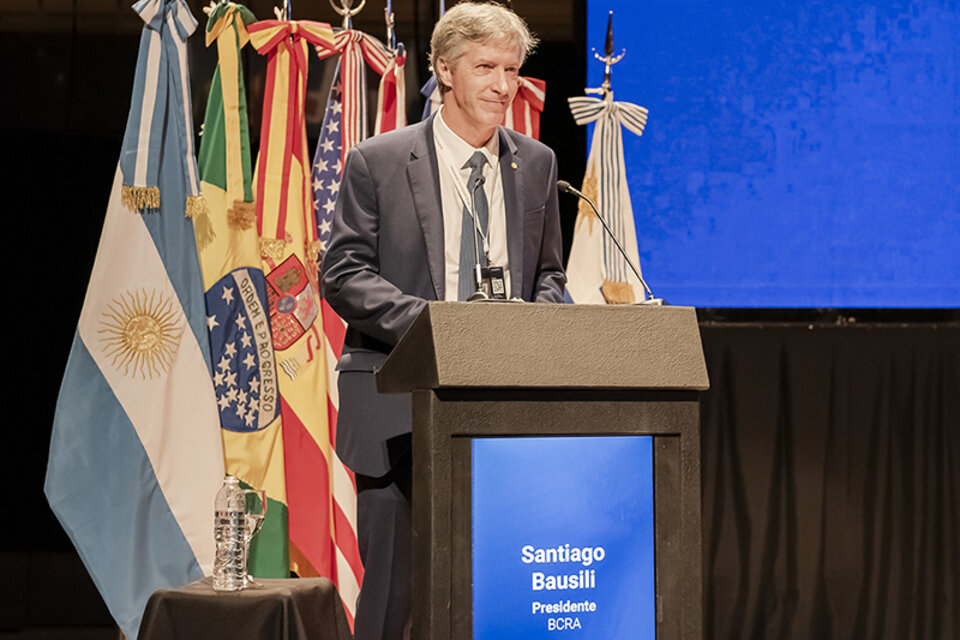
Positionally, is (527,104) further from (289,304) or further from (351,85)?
(289,304)

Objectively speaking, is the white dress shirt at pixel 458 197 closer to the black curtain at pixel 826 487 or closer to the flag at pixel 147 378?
the flag at pixel 147 378

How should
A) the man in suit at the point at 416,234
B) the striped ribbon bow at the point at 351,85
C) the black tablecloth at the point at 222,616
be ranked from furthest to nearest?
the striped ribbon bow at the point at 351,85, the black tablecloth at the point at 222,616, the man in suit at the point at 416,234

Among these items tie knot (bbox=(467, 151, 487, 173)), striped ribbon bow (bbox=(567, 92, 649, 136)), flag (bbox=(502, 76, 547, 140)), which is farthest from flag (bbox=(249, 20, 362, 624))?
tie knot (bbox=(467, 151, 487, 173))

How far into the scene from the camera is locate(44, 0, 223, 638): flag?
3.20m

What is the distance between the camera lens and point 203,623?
228cm

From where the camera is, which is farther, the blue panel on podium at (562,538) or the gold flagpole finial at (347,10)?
the gold flagpole finial at (347,10)

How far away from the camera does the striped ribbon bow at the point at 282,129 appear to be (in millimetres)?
3379

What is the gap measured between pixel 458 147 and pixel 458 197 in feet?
0.42

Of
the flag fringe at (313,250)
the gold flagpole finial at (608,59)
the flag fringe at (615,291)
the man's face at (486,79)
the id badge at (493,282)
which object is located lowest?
the id badge at (493,282)

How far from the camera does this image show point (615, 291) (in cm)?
361

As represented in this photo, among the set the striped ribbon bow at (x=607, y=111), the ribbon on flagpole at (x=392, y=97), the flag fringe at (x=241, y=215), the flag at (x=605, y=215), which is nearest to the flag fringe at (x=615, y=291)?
the flag at (x=605, y=215)

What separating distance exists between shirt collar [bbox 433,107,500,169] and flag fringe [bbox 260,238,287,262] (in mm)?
1088

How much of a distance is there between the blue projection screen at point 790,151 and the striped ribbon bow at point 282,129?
3.49ft

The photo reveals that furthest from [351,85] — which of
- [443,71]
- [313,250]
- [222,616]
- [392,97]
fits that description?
[222,616]
